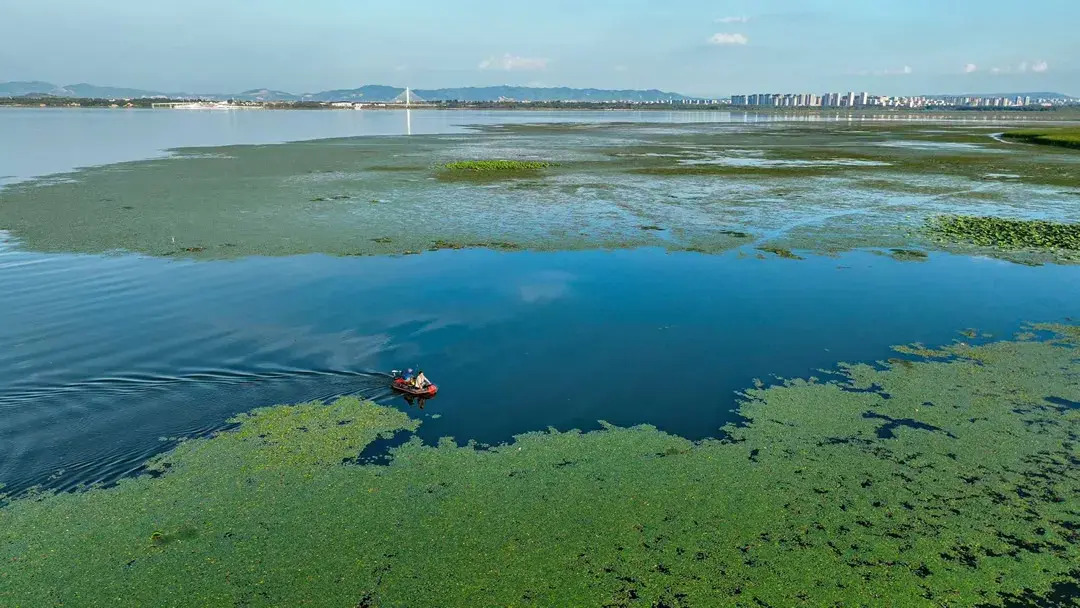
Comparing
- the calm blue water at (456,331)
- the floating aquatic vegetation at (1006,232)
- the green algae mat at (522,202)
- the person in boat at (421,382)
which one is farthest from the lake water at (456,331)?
the floating aquatic vegetation at (1006,232)

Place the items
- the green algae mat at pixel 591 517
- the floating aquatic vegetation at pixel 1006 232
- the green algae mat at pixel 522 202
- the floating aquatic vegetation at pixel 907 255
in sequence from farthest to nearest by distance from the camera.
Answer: the green algae mat at pixel 522 202 < the floating aquatic vegetation at pixel 1006 232 < the floating aquatic vegetation at pixel 907 255 < the green algae mat at pixel 591 517

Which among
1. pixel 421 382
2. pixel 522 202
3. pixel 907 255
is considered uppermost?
pixel 522 202

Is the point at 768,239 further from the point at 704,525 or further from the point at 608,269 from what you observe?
the point at 704,525

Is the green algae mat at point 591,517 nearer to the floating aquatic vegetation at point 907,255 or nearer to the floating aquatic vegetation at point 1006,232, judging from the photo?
the floating aquatic vegetation at point 907,255

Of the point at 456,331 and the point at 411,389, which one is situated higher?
the point at 456,331

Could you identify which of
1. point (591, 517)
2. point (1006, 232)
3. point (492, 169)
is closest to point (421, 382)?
point (591, 517)

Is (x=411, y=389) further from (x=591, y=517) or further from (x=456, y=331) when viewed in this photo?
(x=591, y=517)

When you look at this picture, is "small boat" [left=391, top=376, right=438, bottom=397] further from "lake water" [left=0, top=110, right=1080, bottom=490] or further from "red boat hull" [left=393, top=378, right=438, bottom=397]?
"lake water" [left=0, top=110, right=1080, bottom=490]
